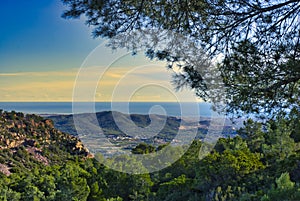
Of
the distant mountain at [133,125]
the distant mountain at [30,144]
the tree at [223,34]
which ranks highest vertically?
the tree at [223,34]

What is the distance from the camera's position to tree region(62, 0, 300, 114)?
8.74 feet

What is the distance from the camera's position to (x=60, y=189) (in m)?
12.7

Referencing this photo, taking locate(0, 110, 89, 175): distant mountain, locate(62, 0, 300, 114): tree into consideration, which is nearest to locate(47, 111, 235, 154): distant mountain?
locate(62, 0, 300, 114): tree

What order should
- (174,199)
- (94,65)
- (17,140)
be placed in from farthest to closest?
(17,140)
(174,199)
(94,65)

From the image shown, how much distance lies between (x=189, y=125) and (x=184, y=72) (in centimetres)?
238

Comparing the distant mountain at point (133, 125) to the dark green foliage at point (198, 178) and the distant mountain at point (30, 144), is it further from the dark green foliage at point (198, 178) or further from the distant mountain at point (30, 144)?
the distant mountain at point (30, 144)

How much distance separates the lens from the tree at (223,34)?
2664 mm

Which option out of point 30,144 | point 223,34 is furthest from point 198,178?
point 30,144

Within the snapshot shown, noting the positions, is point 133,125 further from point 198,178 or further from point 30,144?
point 30,144

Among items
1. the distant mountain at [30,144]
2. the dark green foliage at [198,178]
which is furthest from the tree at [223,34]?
the distant mountain at [30,144]

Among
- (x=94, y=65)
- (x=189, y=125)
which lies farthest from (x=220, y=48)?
(x=189, y=125)

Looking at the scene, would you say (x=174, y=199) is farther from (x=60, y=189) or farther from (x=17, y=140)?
(x=17, y=140)

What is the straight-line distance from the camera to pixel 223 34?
2846 mm

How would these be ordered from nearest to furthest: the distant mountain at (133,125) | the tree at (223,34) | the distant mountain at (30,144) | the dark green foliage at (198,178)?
the tree at (223,34) → the distant mountain at (133,125) → the dark green foliage at (198,178) → the distant mountain at (30,144)
